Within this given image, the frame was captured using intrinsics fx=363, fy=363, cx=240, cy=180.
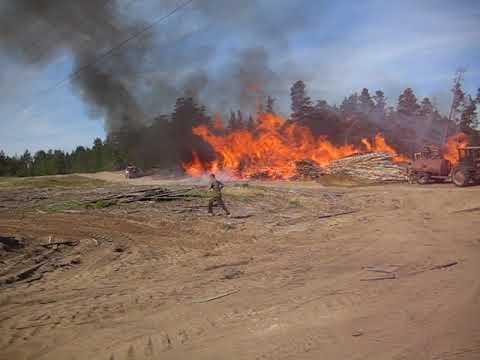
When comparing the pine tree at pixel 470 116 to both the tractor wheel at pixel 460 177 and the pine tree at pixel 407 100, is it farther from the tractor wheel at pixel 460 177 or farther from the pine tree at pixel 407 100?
the tractor wheel at pixel 460 177

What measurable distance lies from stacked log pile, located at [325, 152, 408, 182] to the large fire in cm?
569

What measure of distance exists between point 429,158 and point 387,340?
72.2 ft

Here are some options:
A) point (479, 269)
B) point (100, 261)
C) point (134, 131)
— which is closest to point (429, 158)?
point (479, 269)

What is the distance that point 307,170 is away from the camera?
101ft

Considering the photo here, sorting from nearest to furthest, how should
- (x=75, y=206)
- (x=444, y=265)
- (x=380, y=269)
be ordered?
(x=380, y=269) < (x=444, y=265) < (x=75, y=206)

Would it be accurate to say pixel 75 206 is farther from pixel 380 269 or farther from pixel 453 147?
pixel 453 147

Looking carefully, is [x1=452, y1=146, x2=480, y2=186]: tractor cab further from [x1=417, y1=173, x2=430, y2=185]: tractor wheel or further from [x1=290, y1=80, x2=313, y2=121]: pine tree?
[x1=290, y1=80, x2=313, y2=121]: pine tree

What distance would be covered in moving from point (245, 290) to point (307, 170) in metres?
25.3

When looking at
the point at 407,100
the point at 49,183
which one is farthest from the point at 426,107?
the point at 49,183

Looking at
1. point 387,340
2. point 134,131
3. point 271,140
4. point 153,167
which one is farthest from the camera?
point 153,167

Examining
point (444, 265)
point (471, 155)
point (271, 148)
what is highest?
point (271, 148)

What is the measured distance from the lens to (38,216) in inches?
541

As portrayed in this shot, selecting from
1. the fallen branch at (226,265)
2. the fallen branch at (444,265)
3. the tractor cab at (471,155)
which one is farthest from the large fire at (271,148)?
the fallen branch at (444,265)

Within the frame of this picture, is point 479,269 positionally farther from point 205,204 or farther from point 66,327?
point 205,204
